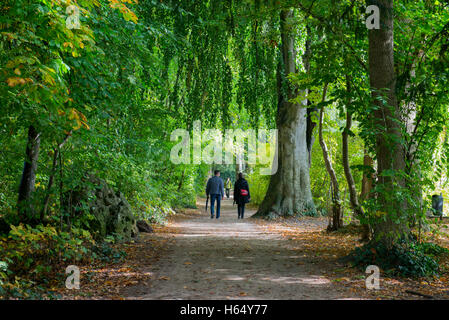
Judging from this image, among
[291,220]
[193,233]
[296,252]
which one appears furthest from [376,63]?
[291,220]

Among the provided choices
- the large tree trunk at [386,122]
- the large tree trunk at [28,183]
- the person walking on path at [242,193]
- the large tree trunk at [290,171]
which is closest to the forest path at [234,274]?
the large tree trunk at [386,122]

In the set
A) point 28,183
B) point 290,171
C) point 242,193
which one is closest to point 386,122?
point 28,183

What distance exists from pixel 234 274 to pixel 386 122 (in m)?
3.20

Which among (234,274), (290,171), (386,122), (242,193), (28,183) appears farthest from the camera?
(242,193)

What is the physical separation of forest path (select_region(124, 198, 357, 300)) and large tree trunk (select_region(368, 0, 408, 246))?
1.27m

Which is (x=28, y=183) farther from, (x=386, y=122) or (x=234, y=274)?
(x=386, y=122)

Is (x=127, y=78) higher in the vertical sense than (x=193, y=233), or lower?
higher

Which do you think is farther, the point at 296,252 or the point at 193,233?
the point at 193,233

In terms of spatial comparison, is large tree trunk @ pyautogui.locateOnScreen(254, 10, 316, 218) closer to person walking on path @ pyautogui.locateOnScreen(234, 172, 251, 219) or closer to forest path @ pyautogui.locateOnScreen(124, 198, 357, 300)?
person walking on path @ pyautogui.locateOnScreen(234, 172, 251, 219)

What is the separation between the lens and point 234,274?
19.7ft

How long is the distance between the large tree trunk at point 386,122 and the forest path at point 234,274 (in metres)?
1.27

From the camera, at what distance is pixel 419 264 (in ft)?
19.1
